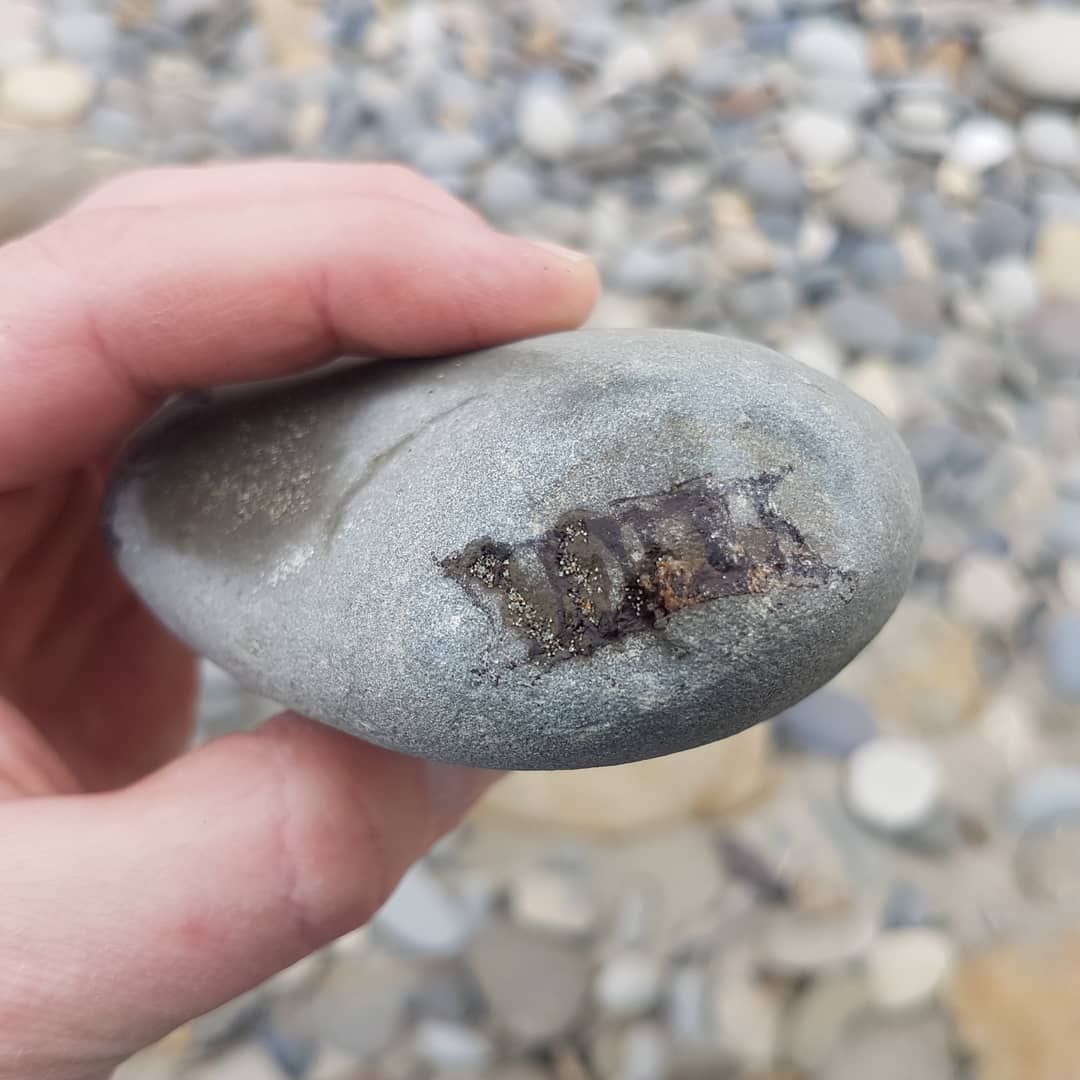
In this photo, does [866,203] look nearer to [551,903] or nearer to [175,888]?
[551,903]

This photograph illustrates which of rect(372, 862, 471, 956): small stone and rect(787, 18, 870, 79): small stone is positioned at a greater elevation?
rect(787, 18, 870, 79): small stone

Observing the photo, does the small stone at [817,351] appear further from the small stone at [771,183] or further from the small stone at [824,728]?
the small stone at [824,728]

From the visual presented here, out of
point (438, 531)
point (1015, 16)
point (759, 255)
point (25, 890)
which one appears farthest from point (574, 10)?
point (25, 890)

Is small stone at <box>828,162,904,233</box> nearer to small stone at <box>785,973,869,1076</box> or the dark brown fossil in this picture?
small stone at <box>785,973,869,1076</box>

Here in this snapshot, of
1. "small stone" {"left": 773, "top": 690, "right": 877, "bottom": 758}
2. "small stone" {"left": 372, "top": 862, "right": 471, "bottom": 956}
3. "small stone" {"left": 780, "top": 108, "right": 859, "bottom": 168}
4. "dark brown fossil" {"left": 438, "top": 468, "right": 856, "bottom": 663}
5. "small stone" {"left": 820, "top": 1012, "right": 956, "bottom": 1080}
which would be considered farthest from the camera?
"small stone" {"left": 780, "top": 108, "right": 859, "bottom": 168}

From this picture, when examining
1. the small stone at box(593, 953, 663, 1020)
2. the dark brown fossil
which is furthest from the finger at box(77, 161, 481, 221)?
the small stone at box(593, 953, 663, 1020)

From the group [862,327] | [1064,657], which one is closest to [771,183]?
[862,327]
